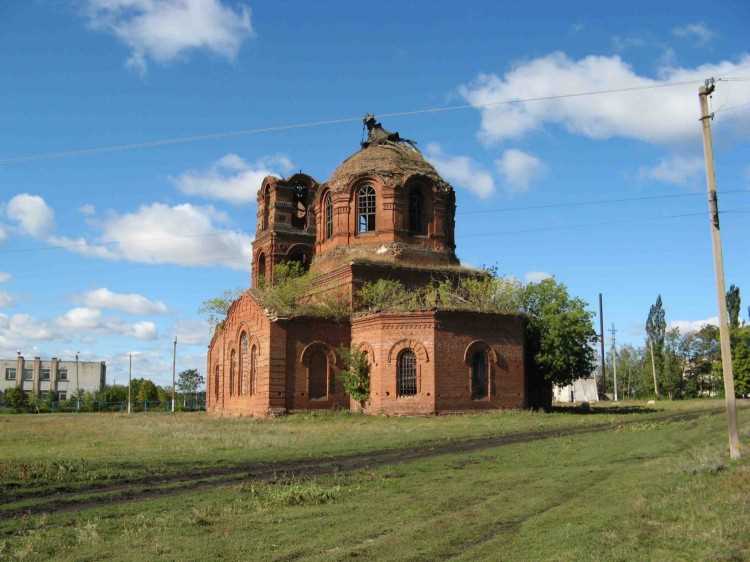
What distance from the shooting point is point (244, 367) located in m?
37.4

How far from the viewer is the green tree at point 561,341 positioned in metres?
34.4

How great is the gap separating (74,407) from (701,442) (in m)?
69.3

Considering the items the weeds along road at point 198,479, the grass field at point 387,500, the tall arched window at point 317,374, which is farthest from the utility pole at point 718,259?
the tall arched window at point 317,374

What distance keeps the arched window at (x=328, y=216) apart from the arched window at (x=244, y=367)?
7.18 m

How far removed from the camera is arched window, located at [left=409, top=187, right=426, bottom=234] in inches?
1473

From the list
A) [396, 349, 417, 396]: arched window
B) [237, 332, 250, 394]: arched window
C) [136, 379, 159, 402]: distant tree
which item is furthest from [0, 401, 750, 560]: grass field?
[136, 379, 159, 402]: distant tree

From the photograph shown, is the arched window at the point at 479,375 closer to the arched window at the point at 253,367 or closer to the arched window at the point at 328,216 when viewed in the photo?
the arched window at the point at 253,367

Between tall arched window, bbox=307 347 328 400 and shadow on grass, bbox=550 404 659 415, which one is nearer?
tall arched window, bbox=307 347 328 400

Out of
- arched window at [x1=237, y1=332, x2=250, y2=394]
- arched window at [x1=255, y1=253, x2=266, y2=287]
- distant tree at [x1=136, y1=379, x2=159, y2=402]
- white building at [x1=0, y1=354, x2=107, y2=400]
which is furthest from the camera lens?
white building at [x1=0, y1=354, x2=107, y2=400]

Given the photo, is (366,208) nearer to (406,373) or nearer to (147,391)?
(406,373)

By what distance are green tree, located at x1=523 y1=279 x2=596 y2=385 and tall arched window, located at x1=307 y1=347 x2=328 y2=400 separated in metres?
10.1

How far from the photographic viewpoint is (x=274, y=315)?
32.8 metres

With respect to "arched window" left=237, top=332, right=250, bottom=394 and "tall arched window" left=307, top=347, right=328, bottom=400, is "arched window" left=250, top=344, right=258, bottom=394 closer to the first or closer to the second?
"arched window" left=237, top=332, right=250, bottom=394

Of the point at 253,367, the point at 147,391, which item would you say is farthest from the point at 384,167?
the point at 147,391
